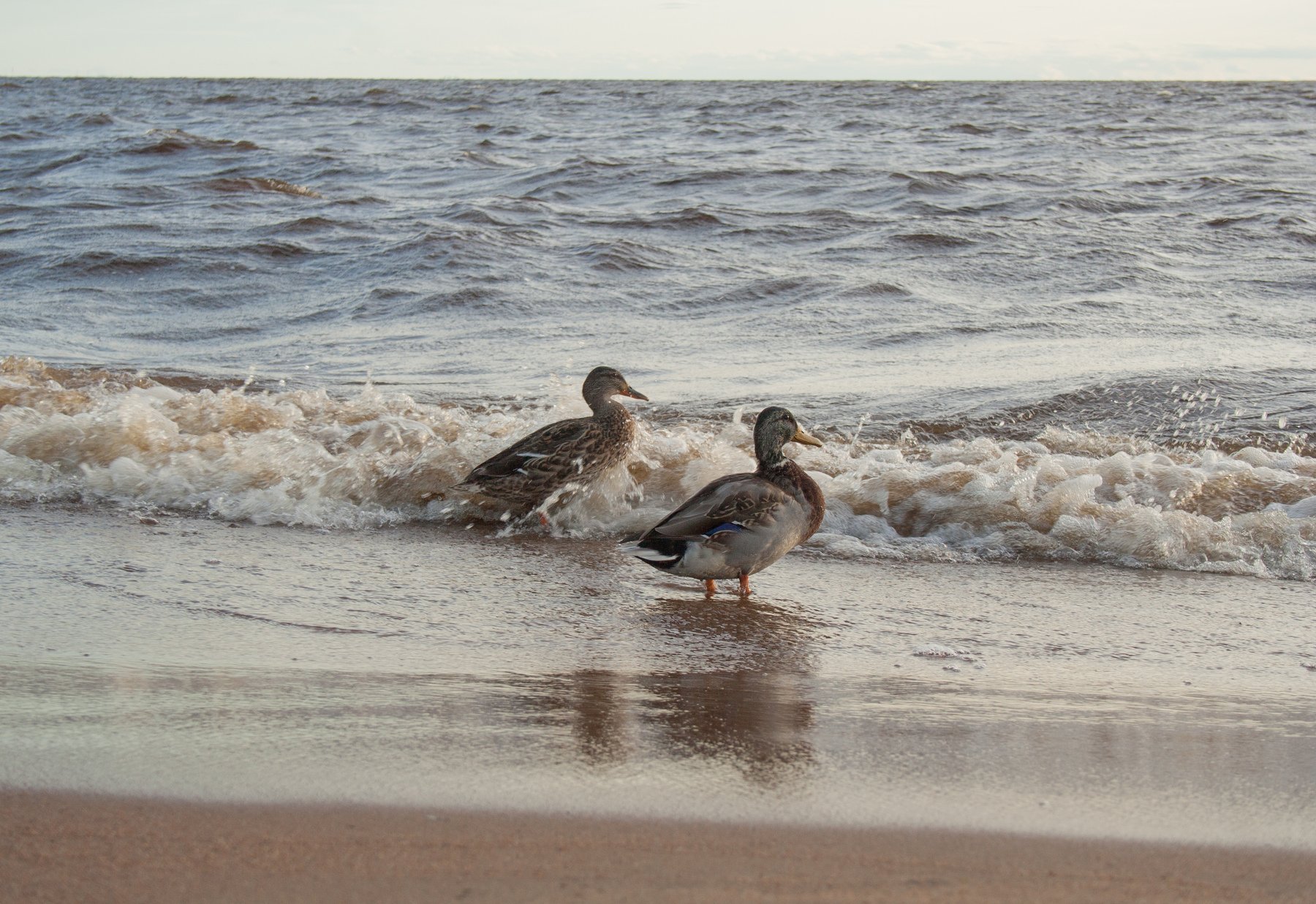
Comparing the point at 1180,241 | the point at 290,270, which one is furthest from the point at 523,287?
the point at 1180,241

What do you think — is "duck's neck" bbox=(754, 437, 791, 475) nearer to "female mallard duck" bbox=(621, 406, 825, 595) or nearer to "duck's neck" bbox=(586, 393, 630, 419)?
"female mallard duck" bbox=(621, 406, 825, 595)

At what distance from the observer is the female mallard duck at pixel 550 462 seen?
6.31m

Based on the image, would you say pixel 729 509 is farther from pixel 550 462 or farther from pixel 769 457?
pixel 550 462

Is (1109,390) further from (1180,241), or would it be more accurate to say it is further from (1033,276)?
(1180,241)

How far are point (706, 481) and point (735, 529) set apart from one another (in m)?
1.88

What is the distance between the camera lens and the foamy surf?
5.78m

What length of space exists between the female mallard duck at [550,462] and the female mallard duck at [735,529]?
4.18 feet

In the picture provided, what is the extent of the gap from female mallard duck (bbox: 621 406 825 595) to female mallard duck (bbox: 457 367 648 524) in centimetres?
127

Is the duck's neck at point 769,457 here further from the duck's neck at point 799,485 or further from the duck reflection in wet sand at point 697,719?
the duck reflection in wet sand at point 697,719

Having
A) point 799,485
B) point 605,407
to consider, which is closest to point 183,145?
point 605,407

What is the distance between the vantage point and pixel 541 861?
2.69m

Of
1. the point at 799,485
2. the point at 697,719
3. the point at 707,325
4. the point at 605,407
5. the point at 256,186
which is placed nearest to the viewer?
the point at 697,719

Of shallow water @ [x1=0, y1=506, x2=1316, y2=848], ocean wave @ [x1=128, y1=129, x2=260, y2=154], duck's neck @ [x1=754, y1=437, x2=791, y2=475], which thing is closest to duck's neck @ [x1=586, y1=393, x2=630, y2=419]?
shallow water @ [x1=0, y1=506, x2=1316, y2=848]

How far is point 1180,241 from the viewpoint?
14500 mm
